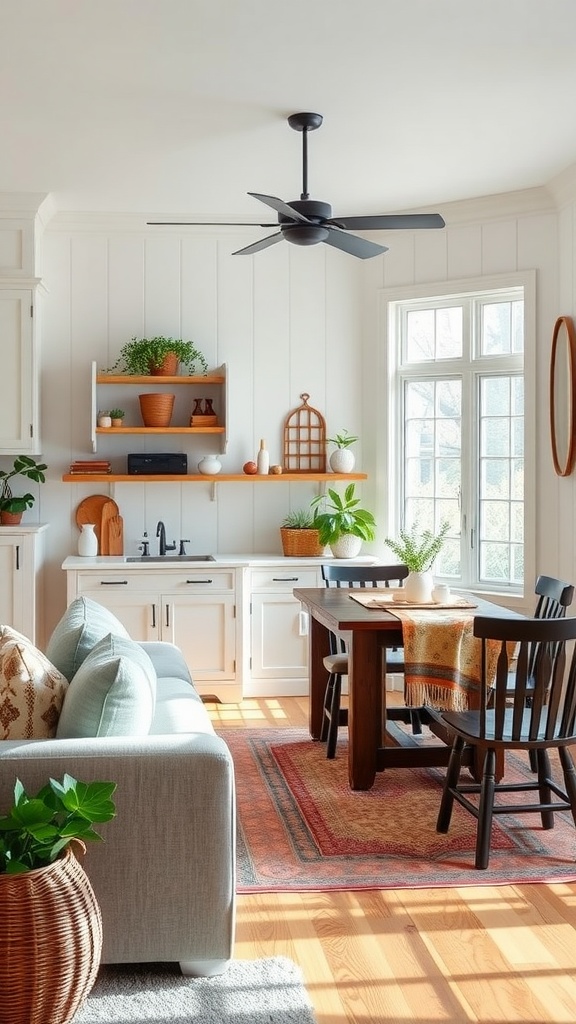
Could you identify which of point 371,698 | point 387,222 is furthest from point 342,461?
point 371,698

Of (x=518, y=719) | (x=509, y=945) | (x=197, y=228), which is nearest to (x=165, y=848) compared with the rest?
(x=509, y=945)

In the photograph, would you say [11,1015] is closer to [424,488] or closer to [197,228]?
[424,488]

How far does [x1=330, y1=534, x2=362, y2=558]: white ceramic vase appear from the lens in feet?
19.8

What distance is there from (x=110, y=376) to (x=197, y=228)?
110 centimetres

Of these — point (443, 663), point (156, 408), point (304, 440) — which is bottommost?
point (443, 663)

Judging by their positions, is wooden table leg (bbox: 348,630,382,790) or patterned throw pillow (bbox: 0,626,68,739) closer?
patterned throw pillow (bbox: 0,626,68,739)

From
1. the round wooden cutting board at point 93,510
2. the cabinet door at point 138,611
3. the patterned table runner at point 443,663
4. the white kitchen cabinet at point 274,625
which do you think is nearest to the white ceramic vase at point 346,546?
the white kitchen cabinet at point 274,625

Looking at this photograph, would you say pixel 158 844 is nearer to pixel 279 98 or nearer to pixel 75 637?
pixel 75 637

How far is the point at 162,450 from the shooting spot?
6270mm

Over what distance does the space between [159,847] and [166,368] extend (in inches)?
154

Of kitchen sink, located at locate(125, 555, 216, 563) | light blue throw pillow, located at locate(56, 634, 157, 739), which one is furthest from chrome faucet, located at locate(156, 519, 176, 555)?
light blue throw pillow, located at locate(56, 634, 157, 739)

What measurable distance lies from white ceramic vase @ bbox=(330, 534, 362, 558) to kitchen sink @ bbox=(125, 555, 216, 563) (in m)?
0.73

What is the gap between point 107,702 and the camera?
2.60 meters

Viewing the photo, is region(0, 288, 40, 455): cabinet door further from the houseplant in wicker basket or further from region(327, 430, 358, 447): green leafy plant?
the houseplant in wicker basket
